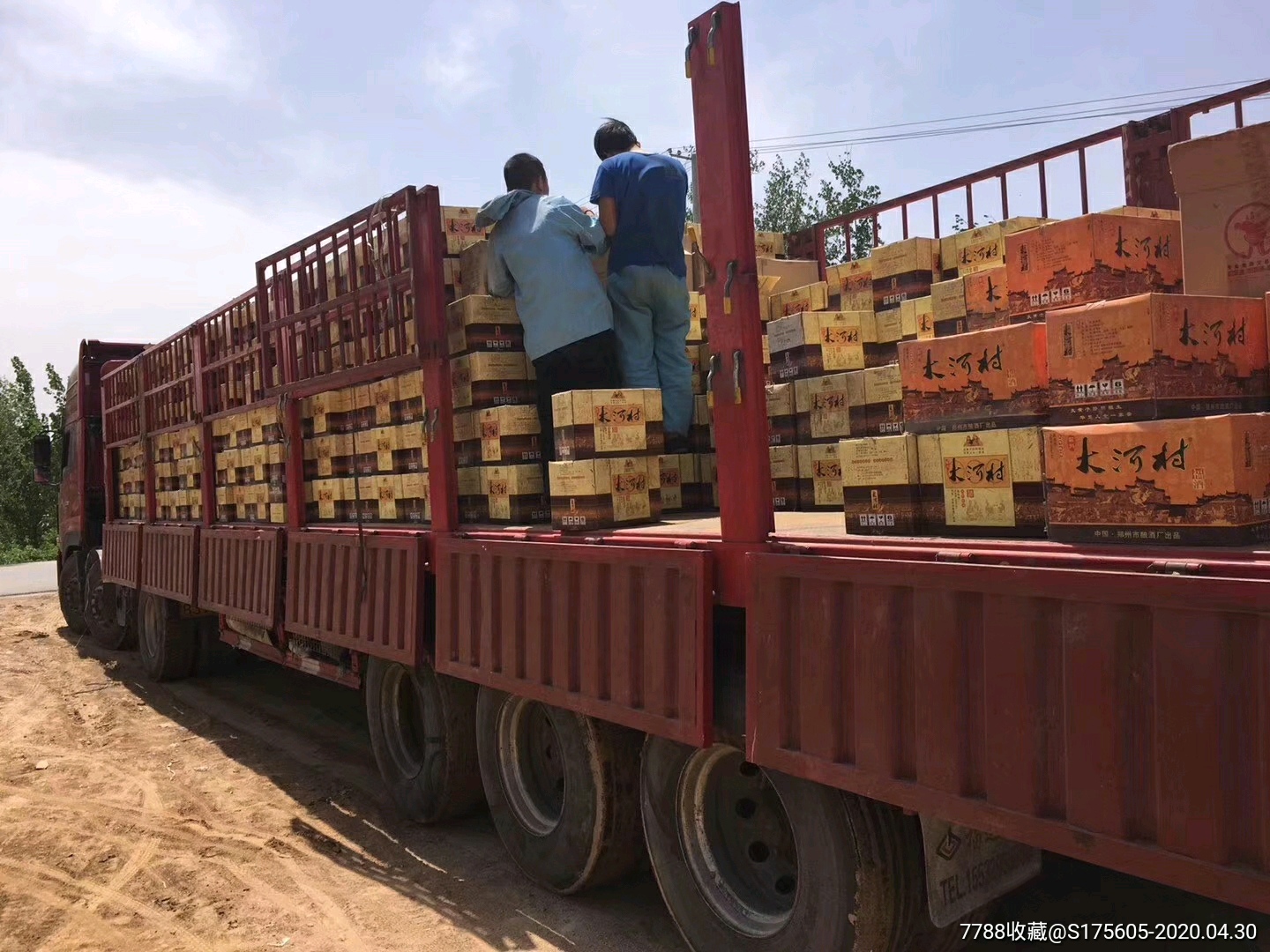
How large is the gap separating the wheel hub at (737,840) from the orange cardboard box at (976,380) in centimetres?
130

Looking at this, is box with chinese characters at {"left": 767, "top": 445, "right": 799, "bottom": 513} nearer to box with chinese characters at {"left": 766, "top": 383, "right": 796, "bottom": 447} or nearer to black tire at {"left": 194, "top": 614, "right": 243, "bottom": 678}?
box with chinese characters at {"left": 766, "top": 383, "right": 796, "bottom": 447}

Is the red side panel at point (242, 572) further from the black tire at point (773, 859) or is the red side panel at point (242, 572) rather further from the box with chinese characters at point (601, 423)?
the black tire at point (773, 859)

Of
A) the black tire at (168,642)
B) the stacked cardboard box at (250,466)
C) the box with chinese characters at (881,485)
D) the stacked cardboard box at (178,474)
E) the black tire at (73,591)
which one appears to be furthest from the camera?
the black tire at (73,591)

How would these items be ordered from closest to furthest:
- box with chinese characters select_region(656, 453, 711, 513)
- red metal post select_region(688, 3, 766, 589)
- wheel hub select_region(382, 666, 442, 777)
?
red metal post select_region(688, 3, 766, 589) < box with chinese characters select_region(656, 453, 711, 513) < wheel hub select_region(382, 666, 442, 777)

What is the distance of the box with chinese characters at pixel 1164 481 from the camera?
2.20 metres

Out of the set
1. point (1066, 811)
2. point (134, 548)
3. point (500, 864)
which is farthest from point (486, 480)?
point (134, 548)

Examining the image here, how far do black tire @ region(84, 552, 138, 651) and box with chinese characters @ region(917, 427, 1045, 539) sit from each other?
10.6 m

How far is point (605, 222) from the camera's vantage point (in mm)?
5098

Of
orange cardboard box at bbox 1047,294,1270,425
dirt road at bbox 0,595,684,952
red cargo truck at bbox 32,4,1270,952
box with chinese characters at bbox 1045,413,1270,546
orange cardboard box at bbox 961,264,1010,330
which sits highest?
orange cardboard box at bbox 961,264,1010,330

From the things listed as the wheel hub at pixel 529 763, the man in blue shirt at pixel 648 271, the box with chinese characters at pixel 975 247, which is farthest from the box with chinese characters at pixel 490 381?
the box with chinese characters at pixel 975 247

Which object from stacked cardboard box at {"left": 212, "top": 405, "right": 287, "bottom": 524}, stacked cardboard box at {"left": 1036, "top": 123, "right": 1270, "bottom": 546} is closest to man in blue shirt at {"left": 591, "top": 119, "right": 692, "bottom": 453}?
stacked cardboard box at {"left": 1036, "top": 123, "right": 1270, "bottom": 546}

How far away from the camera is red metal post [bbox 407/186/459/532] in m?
4.86

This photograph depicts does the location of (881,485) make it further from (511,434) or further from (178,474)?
(178,474)

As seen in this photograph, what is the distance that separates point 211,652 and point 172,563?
164cm
